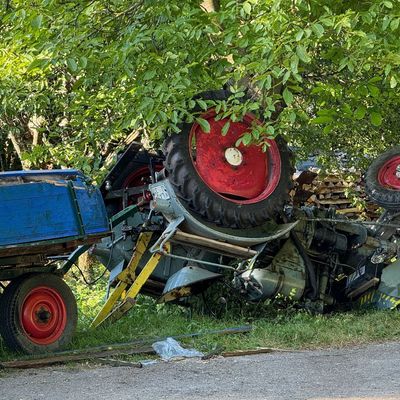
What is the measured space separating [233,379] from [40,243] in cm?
226

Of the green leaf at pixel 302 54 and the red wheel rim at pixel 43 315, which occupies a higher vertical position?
the green leaf at pixel 302 54

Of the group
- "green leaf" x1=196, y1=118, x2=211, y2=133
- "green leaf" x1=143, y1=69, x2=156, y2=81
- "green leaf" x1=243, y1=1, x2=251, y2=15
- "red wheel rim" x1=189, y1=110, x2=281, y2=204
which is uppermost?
"green leaf" x1=243, y1=1, x2=251, y2=15

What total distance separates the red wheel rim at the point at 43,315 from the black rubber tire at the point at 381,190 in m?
4.08

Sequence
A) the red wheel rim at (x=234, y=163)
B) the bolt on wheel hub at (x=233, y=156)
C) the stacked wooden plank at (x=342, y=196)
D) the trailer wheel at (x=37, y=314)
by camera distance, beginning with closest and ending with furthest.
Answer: the trailer wheel at (x=37, y=314) → the red wheel rim at (x=234, y=163) → the bolt on wheel hub at (x=233, y=156) → the stacked wooden plank at (x=342, y=196)

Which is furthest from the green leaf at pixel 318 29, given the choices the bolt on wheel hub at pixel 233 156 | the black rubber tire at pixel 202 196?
the bolt on wheel hub at pixel 233 156

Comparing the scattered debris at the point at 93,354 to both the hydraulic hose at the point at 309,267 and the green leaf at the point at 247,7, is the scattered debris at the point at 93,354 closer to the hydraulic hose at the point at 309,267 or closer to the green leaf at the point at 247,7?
the hydraulic hose at the point at 309,267

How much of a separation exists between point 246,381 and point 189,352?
4.38ft

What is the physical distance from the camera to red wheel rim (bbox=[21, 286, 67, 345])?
8.07 metres

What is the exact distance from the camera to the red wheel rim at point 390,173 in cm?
1022

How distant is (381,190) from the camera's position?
33.2 feet

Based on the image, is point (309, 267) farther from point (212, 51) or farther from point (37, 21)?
point (37, 21)

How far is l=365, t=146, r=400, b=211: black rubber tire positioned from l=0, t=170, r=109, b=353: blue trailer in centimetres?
357

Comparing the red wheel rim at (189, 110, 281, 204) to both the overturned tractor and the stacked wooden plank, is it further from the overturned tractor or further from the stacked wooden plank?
the stacked wooden plank

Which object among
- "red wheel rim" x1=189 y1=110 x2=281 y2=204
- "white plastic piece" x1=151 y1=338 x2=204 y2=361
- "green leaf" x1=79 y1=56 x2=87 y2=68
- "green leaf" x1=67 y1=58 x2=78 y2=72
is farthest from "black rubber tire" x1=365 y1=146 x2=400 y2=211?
"green leaf" x1=67 y1=58 x2=78 y2=72
